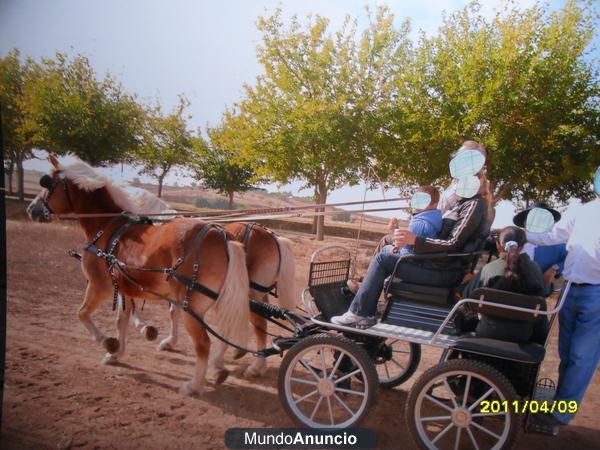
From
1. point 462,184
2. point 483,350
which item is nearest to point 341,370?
point 483,350

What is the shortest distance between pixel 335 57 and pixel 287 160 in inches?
50.1

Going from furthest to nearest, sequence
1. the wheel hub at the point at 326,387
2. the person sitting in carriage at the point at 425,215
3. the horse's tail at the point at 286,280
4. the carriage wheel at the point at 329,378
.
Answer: the horse's tail at the point at 286,280, the person sitting in carriage at the point at 425,215, the wheel hub at the point at 326,387, the carriage wheel at the point at 329,378

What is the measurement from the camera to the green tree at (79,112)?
3246mm

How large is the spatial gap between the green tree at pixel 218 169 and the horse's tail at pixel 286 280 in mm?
1546

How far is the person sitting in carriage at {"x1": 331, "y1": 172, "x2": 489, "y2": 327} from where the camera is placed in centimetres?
246

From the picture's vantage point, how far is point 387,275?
262 centimetres

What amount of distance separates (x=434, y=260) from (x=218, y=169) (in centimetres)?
376

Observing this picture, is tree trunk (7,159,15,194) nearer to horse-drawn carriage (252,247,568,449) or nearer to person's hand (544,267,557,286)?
horse-drawn carriage (252,247,568,449)

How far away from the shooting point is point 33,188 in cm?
373

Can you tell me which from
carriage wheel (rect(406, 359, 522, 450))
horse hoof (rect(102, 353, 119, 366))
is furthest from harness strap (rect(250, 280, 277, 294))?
carriage wheel (rect(406, 359, 522, 450))

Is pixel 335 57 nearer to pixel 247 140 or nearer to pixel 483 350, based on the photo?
pixel 247 140

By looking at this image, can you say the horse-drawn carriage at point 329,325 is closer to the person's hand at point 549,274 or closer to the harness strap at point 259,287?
the harness strap at point 259,287

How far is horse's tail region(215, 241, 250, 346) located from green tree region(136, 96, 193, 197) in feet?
6.28
